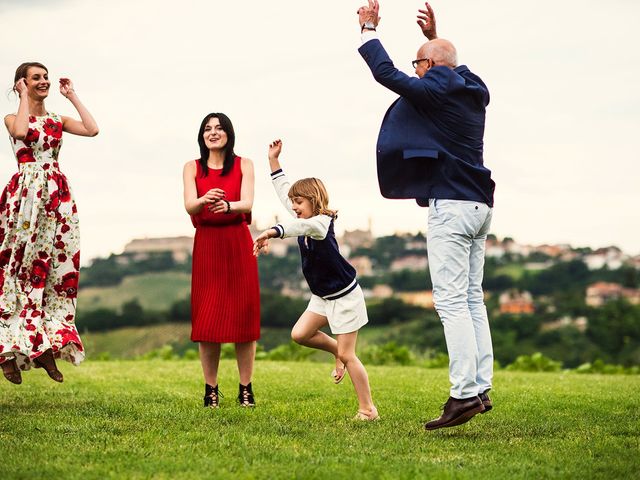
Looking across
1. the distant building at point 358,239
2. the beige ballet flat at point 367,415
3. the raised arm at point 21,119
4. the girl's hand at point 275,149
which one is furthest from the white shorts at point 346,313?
the distant building at point 358,239

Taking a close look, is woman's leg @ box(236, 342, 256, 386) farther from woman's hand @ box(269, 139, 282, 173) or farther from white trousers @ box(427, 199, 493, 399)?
white trousers @ box(427, 199, 493, 399)

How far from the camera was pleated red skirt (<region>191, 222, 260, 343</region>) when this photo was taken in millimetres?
6797

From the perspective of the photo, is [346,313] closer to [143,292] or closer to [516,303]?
[516,303]

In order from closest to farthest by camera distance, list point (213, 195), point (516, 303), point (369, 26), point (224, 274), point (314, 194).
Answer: point (369, 26)
point (314, 194)
point (213, 195)
point (224, 274)
point (516, 303)

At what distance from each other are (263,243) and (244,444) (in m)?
1.29

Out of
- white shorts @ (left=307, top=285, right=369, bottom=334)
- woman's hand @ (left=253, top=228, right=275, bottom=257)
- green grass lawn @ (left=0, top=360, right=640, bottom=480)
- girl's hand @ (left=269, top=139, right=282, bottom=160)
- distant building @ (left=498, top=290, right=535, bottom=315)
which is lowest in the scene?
green grass lawn @ (left=0, top=360, right=640, bottom=480)

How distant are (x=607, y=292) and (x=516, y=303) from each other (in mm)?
9961

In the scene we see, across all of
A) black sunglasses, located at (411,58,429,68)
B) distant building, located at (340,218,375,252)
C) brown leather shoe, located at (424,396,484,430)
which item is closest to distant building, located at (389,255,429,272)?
distant building, located at (340,218,375,252)

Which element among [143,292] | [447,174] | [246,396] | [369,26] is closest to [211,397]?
[246,396]

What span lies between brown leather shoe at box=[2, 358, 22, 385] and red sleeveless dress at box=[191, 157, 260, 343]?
132 cm

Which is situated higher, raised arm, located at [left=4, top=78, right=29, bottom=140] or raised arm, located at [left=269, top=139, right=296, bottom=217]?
raised arm, located at [left=4, top=78, right=29, bottom=140]

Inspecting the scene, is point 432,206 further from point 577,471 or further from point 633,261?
point 633,261

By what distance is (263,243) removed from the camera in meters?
5.67

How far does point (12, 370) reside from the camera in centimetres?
678
